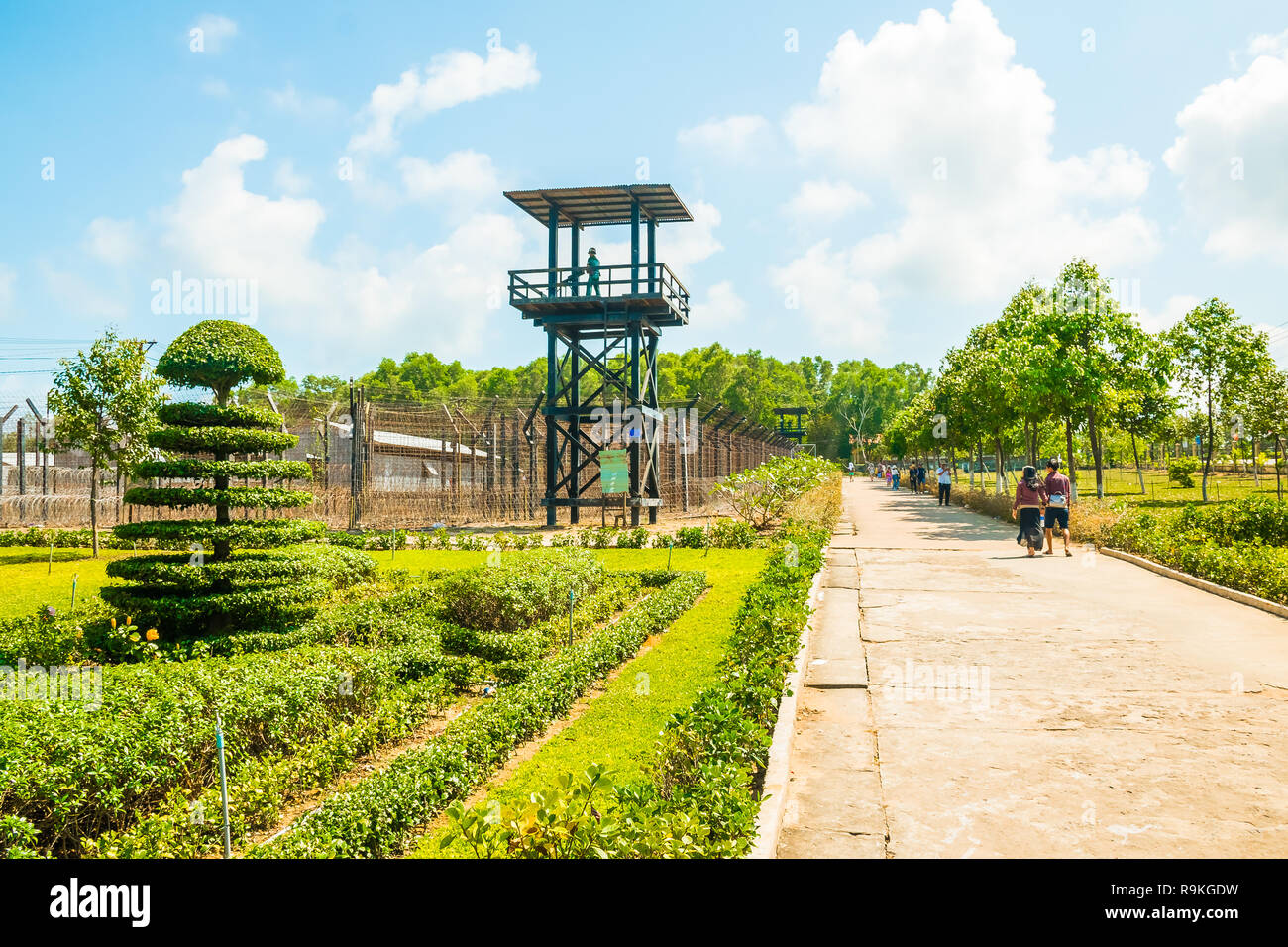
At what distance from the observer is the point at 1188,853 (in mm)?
3719

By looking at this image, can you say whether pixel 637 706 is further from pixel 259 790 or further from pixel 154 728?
pixel 154 728

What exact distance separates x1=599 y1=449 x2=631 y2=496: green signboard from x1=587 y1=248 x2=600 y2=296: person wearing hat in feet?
15.6

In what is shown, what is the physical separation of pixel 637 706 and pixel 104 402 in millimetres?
16975

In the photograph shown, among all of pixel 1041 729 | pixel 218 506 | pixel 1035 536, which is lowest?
pixel 1041 729

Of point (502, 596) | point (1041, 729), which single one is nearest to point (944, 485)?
point (502, 596)

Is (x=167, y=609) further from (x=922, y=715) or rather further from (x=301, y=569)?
(x=922, y=715)

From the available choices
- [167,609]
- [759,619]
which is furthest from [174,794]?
[759,619]

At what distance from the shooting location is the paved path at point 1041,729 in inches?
157

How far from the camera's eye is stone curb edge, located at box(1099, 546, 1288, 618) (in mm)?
9328

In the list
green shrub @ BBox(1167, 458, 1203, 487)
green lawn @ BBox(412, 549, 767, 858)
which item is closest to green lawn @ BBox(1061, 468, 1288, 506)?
green shrub @ BBox(1167, 458, 1203, 487)

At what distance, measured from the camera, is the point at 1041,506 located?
51.6 ft

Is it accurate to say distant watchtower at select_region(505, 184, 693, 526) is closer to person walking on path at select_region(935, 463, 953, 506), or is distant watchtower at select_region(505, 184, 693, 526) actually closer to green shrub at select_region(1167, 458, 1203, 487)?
person walking on path at select_region(935, 463, 953, 506)

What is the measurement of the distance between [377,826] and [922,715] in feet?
12.5

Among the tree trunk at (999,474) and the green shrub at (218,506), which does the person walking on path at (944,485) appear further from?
the green shrub at (218,506)
